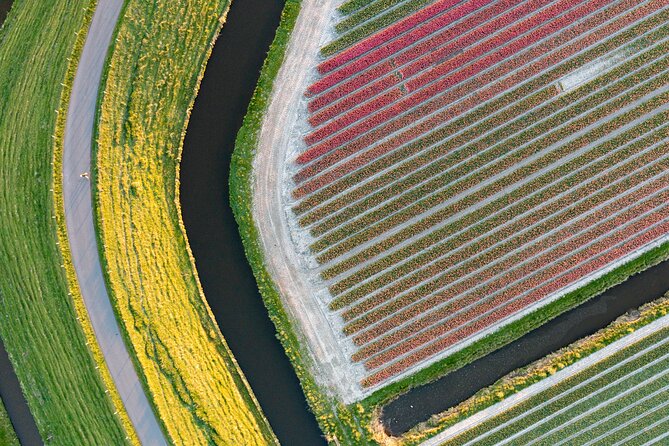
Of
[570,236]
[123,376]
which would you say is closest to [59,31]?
[123,376]

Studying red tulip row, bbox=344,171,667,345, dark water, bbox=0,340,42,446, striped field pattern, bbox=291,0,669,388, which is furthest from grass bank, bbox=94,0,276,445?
dark water, bbox=0,340,42,446

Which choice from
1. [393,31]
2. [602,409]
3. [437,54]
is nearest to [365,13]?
→ [393,31]

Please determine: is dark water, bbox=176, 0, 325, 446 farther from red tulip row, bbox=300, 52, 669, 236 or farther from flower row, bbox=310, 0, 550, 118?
red tulip row, bbox=300, 52, 669, 236

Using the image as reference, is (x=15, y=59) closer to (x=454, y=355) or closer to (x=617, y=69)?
(x=454, y=355)

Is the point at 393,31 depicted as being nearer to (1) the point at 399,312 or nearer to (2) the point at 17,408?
(1) the point at 399,312

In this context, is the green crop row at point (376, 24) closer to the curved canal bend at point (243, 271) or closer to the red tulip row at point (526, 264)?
the curved canal bend at point (243, 271)

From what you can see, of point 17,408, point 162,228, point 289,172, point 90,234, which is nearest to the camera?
point 90,234

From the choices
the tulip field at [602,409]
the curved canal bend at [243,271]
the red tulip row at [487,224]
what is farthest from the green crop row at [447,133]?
the tulip field at [602,409]
